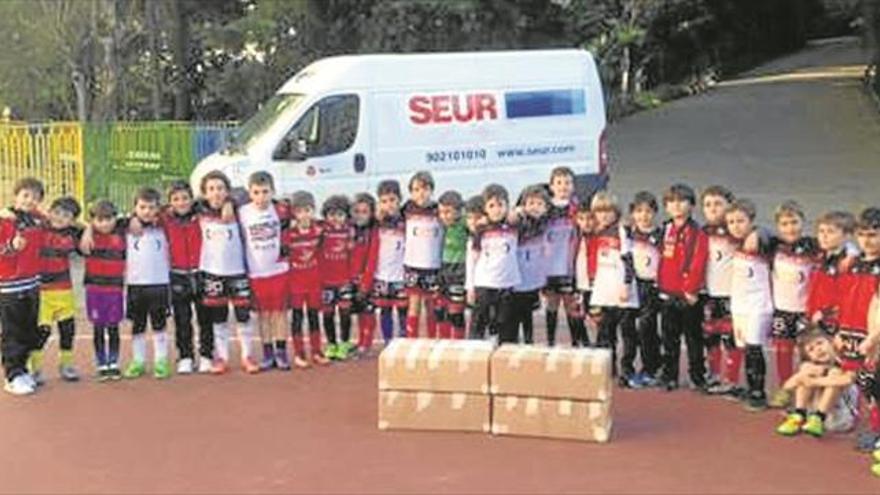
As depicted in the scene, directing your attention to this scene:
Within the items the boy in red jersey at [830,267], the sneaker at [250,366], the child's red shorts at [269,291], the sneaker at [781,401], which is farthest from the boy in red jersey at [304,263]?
the boy in red jersey at [830,267]

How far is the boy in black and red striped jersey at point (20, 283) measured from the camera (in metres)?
8.54

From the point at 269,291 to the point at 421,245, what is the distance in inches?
47.6

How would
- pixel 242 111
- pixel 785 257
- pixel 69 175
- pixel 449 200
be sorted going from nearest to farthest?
1. pixel 785 257
2. pixel 449 200
3. pixel 69 175
4. pixel 242 111

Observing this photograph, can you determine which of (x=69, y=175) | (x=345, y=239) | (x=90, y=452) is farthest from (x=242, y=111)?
(x=90, y=452)

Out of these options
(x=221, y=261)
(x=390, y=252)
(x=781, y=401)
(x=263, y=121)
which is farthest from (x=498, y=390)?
(x=263, y=121)

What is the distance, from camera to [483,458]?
707cm

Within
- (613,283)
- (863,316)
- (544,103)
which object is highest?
(544,103)

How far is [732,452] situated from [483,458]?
1.45 metres

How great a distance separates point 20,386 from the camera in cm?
866

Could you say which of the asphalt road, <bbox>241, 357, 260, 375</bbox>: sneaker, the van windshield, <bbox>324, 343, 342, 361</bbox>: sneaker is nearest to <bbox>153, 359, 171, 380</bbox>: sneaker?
<bbox>241, 357, 260, 375</bbox>: sneaker

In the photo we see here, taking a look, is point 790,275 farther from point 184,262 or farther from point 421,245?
point 184,262

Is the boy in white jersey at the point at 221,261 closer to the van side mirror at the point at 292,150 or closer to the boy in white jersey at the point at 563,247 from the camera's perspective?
the boy in white jersey at the point at 563,247

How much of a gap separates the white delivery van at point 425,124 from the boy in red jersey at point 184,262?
16.2 ft

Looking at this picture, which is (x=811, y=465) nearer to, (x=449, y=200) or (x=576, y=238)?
(x=576, y=238)
